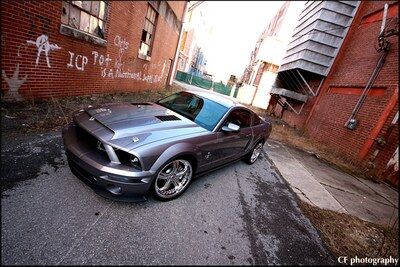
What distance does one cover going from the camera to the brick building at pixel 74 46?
15.6 ft

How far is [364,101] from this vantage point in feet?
27.8

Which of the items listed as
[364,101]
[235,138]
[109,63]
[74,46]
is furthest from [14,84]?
[364,101]

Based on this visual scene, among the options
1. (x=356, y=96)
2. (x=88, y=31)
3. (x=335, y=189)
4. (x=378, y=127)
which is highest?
(x=356, y=96)

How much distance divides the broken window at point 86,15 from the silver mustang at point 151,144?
3.69 meters

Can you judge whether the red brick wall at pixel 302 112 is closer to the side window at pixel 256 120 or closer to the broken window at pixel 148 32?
the side window at pixel 256 120

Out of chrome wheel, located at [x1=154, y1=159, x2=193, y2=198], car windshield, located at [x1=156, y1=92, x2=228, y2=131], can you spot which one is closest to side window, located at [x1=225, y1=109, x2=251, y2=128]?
car windshield, located at [x1=156, y1=92, x2=228, y2=131]

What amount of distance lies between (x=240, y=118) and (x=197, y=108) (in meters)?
0.96

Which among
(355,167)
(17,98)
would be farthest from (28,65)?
(355,167)

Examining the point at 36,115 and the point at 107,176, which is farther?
the point at 36,115

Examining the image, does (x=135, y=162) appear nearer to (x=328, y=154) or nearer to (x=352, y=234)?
(x=352, y=234)

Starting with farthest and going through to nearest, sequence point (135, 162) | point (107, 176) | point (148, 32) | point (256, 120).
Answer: point (148, 32) → point (256, 120) → point (135, 162) → point (107, 176)

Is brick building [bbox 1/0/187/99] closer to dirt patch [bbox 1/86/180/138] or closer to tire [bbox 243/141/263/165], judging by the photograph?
dirt patch [bbox 1/86/180/138]

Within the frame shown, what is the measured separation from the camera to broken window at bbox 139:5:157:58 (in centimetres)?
1045

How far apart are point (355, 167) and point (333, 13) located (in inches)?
289
